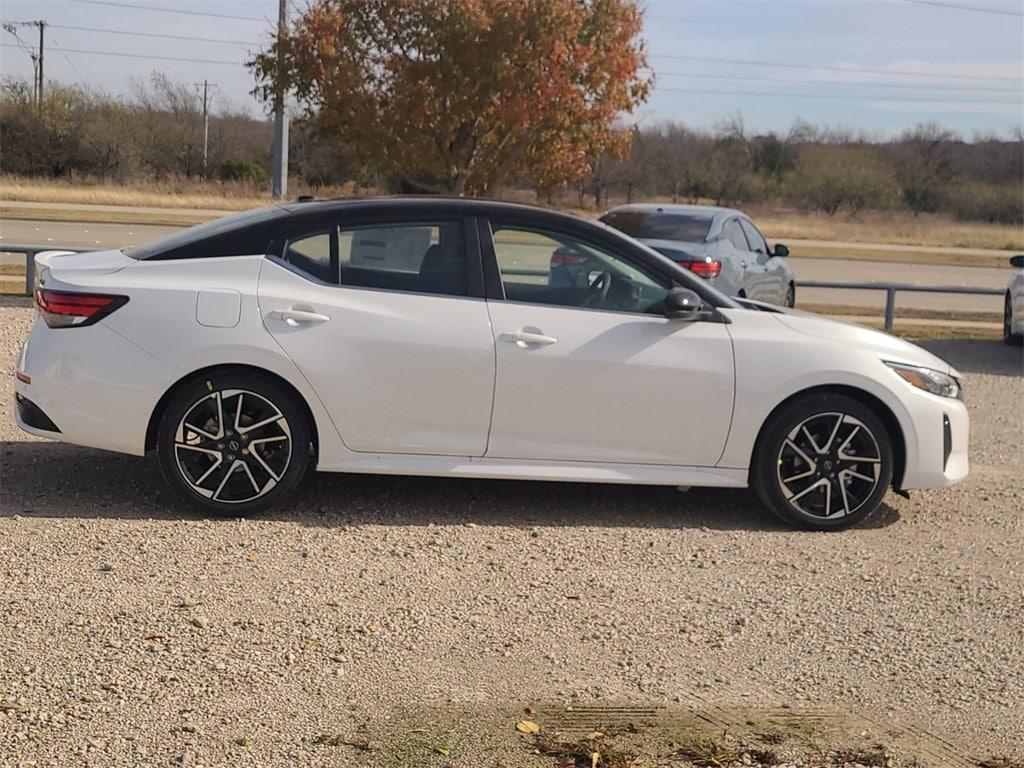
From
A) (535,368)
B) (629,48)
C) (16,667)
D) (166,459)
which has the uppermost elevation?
(629,48)

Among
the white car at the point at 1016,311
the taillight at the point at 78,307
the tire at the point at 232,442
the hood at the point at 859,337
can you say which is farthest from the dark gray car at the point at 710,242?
the taillight at the point at 78,307

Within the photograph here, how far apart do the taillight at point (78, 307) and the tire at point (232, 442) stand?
53 centimetres

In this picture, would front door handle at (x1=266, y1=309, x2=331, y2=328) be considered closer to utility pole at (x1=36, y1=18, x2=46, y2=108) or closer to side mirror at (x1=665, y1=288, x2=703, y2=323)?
side mirror at (x1=665, y1=288, x2=703, y2=323)

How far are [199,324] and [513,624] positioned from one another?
2247 millimetres

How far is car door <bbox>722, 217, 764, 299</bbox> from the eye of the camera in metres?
14.4

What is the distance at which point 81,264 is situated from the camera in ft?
22.5

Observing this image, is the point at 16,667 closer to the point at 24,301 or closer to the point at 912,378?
the point at 912,378

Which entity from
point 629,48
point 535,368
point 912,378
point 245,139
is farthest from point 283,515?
point 245,139

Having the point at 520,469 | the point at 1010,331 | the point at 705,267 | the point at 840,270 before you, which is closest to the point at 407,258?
the point at 520,469

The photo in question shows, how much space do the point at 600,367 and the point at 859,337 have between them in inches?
56.4

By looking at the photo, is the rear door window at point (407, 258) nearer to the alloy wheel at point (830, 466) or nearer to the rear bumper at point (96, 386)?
the rear bumper at point (96, 386)

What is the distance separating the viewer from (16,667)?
452 centimetres

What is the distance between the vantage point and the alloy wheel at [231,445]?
645 centimetres

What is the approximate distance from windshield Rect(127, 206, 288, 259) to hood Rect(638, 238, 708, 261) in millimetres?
6965
